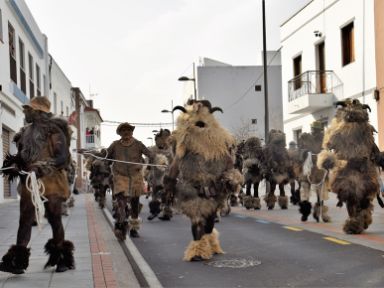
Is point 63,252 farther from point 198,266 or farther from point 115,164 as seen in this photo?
point 115,164

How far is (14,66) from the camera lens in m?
23.5

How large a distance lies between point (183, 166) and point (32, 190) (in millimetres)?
2221

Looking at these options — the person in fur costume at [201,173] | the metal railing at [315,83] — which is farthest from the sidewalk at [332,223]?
the metal railing at [315,83]

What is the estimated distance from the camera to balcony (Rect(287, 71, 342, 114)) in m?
23.9

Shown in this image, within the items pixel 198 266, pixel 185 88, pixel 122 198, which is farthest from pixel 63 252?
pixel 185 88

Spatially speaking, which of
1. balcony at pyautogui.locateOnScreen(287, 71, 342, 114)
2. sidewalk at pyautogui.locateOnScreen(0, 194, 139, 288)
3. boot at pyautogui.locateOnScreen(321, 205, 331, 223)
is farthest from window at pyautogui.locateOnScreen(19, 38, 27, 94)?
boot at pyautogui.locateOnScreen(321, 205, 331, 223)

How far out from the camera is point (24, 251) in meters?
6.69

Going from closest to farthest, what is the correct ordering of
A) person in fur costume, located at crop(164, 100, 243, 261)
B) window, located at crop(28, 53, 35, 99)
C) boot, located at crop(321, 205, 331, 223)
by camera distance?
person in fur costume, located at crop(164, 100, 243, 261) → boot, located at crop(321, 205, 331, 223) → window, located at crop(28, 53, 35, 99)

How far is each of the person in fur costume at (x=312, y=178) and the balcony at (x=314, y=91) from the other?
10412 mm

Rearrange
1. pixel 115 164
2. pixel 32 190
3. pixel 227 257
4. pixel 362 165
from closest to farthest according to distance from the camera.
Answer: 1. pixel 32 190
2. pixel 227 257
3. pixel 362 165
4. pixel 115 164

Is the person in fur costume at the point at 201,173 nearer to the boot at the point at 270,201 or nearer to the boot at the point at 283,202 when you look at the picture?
the boot at the point at 270,201

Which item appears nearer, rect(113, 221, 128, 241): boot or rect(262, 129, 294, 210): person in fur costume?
rect(113, 221, 128, 241): boot

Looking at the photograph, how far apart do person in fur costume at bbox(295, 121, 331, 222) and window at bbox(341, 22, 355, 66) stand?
9.86 metres

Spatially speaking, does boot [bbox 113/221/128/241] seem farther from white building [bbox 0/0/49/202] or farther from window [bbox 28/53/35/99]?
window [bbox 28/53/35/99]
